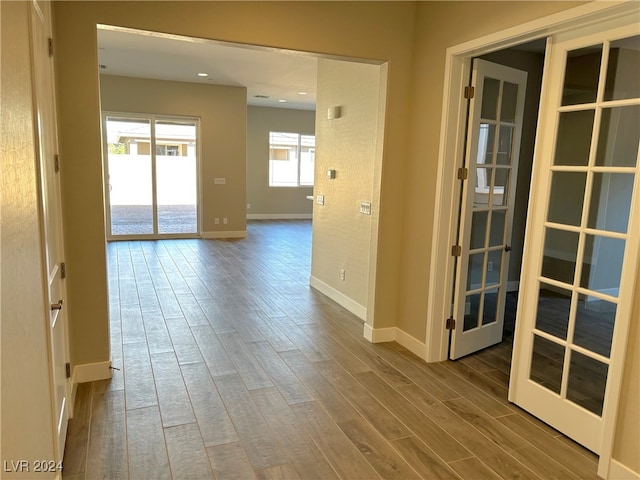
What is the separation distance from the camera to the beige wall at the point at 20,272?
4.08ft

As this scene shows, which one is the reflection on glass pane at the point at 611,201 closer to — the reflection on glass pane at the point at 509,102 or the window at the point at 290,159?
the reflection on glass pane at the point at 509,102

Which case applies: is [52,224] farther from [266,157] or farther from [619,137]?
[266,157]

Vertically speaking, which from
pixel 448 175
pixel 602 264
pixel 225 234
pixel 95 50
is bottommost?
pixel 225 234

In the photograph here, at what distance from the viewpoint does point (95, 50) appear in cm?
282

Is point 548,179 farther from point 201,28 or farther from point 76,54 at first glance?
point 76,54

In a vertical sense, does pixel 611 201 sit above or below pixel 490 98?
below

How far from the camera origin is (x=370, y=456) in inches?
94.3

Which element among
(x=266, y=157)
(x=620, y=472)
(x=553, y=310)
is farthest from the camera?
(x=266, y=157)

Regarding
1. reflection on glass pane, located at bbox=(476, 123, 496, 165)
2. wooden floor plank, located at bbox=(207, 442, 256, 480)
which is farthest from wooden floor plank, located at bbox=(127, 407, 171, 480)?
reflection on glass pane, located at bbox=(476, 123, 496, 165)

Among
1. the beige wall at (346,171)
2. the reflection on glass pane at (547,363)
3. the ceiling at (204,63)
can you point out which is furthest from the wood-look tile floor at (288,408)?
the ceiling at (204,63)

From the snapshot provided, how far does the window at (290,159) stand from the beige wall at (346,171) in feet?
22.4

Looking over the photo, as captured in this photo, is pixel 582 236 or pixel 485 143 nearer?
pixel 582 236

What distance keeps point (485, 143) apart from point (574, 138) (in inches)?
39.0

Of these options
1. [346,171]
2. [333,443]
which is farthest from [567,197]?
[346,171]
